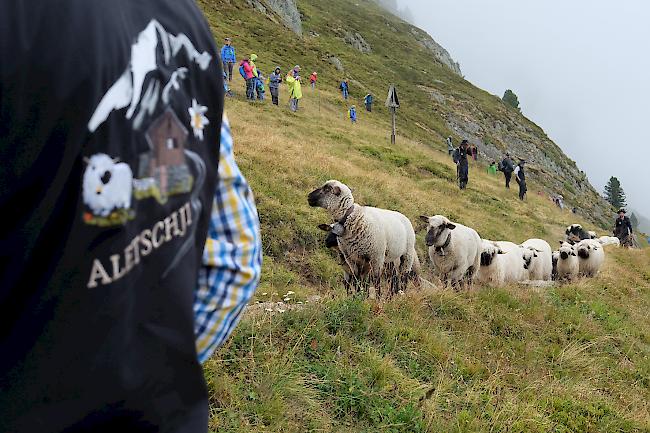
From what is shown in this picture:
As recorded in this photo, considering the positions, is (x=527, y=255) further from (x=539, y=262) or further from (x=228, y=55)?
(x=228, y=55)

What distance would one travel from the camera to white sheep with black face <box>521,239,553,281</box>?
36.6 ft

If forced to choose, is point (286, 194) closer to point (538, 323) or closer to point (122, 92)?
point (538, 323)

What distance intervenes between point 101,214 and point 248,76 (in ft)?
76.4

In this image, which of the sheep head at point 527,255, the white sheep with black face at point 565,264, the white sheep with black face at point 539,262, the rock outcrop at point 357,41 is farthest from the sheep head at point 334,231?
the rock outcrop at point 357,41

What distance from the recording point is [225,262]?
120 cm

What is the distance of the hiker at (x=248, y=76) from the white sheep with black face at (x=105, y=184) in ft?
75.3

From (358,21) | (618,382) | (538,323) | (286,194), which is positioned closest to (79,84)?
(618,382)

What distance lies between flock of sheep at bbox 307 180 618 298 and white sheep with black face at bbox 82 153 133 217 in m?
5.52

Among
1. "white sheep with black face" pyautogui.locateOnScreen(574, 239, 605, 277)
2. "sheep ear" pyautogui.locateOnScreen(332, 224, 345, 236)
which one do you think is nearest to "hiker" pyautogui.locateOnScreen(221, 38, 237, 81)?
"white sheep with black face" pyautogui.locateOnScreen(574, 239, 605, 277)

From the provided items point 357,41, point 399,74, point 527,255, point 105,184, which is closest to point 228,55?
point 527,255

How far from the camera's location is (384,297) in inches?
242

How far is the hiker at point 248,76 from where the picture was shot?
2280 cm

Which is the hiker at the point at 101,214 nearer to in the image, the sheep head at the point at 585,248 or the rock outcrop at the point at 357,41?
the sheep head at the point at 585,248

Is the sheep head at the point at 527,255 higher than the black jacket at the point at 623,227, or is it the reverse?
the black jacket at the point at 623,227
